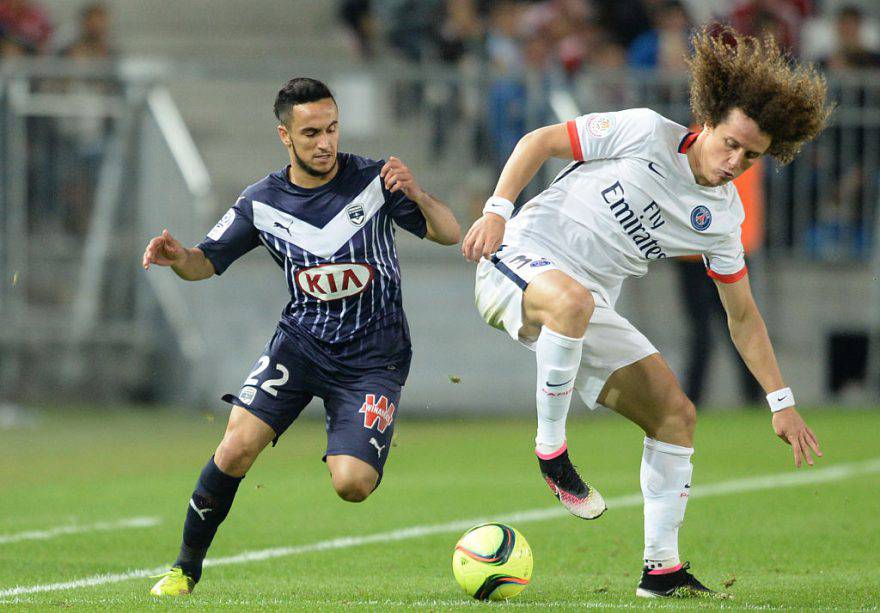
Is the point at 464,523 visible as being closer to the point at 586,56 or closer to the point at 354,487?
the point at 354,487

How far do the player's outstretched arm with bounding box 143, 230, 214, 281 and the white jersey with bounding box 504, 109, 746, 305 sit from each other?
1.39 m

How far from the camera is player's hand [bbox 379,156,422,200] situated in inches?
257

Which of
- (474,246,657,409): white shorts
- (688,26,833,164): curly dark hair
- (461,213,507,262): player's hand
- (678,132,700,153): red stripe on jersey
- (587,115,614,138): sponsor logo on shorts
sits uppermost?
(688,26,833,164): curly dark hair

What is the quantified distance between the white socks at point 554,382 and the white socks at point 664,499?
1.87 feet

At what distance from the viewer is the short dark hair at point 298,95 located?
6609 mm

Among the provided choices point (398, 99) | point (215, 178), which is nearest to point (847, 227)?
point (398, 99)

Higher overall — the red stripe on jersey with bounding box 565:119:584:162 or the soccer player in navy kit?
the red stripe on jersey with bounding box 565:119:584:162

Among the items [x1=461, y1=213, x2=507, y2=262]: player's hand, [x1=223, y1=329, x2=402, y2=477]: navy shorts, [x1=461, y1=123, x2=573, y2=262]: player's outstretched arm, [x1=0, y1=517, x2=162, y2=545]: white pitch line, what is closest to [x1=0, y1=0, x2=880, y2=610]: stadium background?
[x1=0, y1=517, x2=162, y2=545]: white pitch line

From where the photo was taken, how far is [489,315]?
22.4 ft

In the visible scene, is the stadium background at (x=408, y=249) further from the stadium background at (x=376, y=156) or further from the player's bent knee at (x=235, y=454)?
the player's bent knee at (x=235, y=454)

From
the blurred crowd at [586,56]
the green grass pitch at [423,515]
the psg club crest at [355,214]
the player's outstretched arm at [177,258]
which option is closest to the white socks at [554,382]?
the green grass pitch at [423,515]

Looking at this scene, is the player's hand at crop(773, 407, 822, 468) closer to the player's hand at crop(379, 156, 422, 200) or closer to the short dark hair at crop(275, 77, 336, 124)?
the player's hand at crop(379, 156, 422, 200)

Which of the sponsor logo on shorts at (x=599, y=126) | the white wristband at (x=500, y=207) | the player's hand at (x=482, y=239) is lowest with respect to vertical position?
the player's hand at (x=482, y=239)

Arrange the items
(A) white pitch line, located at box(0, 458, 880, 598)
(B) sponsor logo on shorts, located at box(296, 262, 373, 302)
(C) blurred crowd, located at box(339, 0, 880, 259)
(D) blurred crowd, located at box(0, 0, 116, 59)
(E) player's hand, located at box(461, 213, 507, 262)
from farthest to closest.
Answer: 1. (D) blurred crowd, located at box(0, 0, 116, 59)
2. (C) blurred crowd, located at box(339, 0, 880, 259)
3. (A) white pitch line, located at box(0, 458, 880, 598)
4. (B) sponsor logo on shorts, located at box(296, 262, 373, 302)
5. (E) player's hand, located at box(461, 213, 507, 262)
